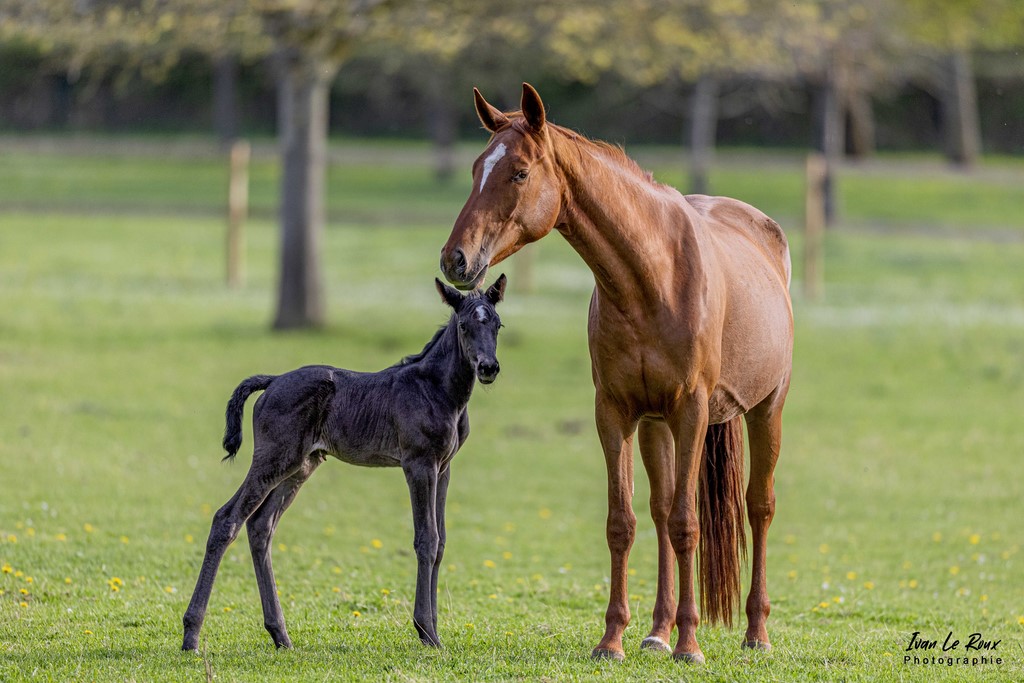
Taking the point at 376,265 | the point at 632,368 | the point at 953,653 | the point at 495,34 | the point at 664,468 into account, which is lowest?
the point at 376,265

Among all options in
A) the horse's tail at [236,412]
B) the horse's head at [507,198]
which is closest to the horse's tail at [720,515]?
the horse's head at [507,198]

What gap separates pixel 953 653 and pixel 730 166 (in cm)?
2380

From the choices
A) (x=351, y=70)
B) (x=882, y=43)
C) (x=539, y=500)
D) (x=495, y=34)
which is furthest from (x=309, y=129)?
(x=351, y=70)

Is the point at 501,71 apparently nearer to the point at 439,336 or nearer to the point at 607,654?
the point at 439,336

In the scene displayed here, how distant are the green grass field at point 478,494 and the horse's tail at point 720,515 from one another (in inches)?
9.4

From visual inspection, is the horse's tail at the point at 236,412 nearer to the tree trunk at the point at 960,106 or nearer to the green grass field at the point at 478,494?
the green grass field at the point at 478,494

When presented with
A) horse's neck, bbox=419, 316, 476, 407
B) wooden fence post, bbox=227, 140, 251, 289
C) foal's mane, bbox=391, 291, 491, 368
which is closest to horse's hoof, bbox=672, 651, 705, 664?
horse's neck, bbox=419, 316, 476, 407

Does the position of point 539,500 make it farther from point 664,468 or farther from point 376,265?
point 376,265

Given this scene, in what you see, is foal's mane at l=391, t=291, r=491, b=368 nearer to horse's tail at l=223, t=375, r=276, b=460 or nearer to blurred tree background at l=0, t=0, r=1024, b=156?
horse's tail at l=223, t=375, r=276, b=460

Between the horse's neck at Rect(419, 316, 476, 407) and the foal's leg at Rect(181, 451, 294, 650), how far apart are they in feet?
2.58

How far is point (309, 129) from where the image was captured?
17.4 metres

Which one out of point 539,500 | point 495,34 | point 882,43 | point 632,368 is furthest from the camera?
point 882,43

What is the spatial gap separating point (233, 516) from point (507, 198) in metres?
1.87

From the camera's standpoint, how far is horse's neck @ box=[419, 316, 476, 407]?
5.57 metres
